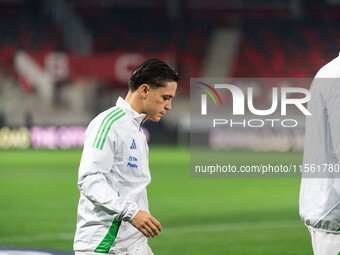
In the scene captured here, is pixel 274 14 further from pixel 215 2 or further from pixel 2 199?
pixel 2 199

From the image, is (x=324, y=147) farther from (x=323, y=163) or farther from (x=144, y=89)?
(x=144, y=89)

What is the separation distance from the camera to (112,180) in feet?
10.4

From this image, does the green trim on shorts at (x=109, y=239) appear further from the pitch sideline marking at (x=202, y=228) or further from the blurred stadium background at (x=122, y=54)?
the blurred stadium background at (x=122, y=54)

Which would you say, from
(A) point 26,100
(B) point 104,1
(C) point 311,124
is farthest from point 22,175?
(B) point 104,1

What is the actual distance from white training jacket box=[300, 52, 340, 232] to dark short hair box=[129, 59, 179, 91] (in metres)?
0.68

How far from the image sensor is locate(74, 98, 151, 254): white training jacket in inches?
120

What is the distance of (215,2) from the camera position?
30.4m

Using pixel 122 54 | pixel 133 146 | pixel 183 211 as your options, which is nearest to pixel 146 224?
pixel 133 146

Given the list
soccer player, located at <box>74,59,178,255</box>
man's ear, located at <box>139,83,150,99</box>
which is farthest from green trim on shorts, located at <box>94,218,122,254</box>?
man's ear, located at <box>139,83,150,99</box>

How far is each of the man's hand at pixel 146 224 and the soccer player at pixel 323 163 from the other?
0.53 m

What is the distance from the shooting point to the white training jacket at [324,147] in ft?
8.85

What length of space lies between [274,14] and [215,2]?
2219 millimetres

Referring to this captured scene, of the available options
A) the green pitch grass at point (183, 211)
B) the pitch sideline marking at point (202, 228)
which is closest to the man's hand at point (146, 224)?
the green pitch grass at point (183, 211)

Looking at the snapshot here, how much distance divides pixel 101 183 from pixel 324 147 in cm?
83
